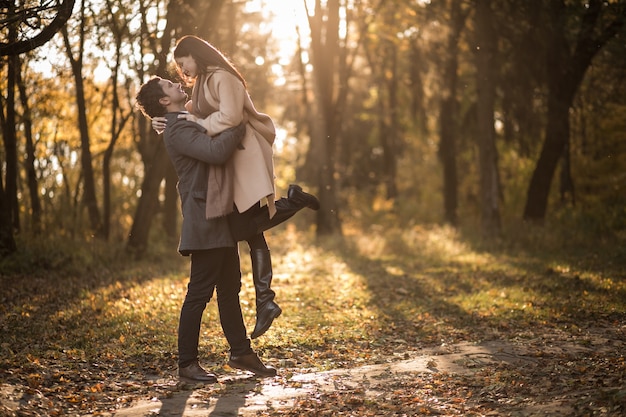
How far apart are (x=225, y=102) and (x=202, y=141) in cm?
32

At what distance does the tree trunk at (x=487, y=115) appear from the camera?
62.3 feet

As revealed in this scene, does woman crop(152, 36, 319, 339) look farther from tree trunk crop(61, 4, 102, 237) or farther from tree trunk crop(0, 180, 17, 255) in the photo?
tree trunk crop(61, 4, 102, 237)

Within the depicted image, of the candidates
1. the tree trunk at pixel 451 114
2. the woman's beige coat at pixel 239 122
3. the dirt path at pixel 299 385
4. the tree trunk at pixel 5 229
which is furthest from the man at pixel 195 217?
the tree trunk at pixel 451 114

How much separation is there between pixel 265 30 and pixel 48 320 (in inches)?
638

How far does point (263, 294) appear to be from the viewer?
6305 mm

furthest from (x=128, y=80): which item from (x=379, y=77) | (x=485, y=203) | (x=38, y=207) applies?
(x=379, y=77)

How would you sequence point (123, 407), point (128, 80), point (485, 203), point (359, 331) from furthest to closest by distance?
1. point (485, 203)
2. point (128, 80)
3. point (359, 331)
4. point (123, 407)

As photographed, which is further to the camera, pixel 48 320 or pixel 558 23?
pixel 558 23

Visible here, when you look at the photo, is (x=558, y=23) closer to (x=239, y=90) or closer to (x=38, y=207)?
(x=38, y=207)

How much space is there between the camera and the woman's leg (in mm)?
6273

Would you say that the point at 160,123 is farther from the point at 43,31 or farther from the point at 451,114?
the point at 451,114

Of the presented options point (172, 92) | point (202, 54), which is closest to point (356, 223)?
point (172, 92)

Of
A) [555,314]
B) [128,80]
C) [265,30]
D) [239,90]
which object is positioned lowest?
[555,314]

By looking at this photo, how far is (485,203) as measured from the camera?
20.0m
